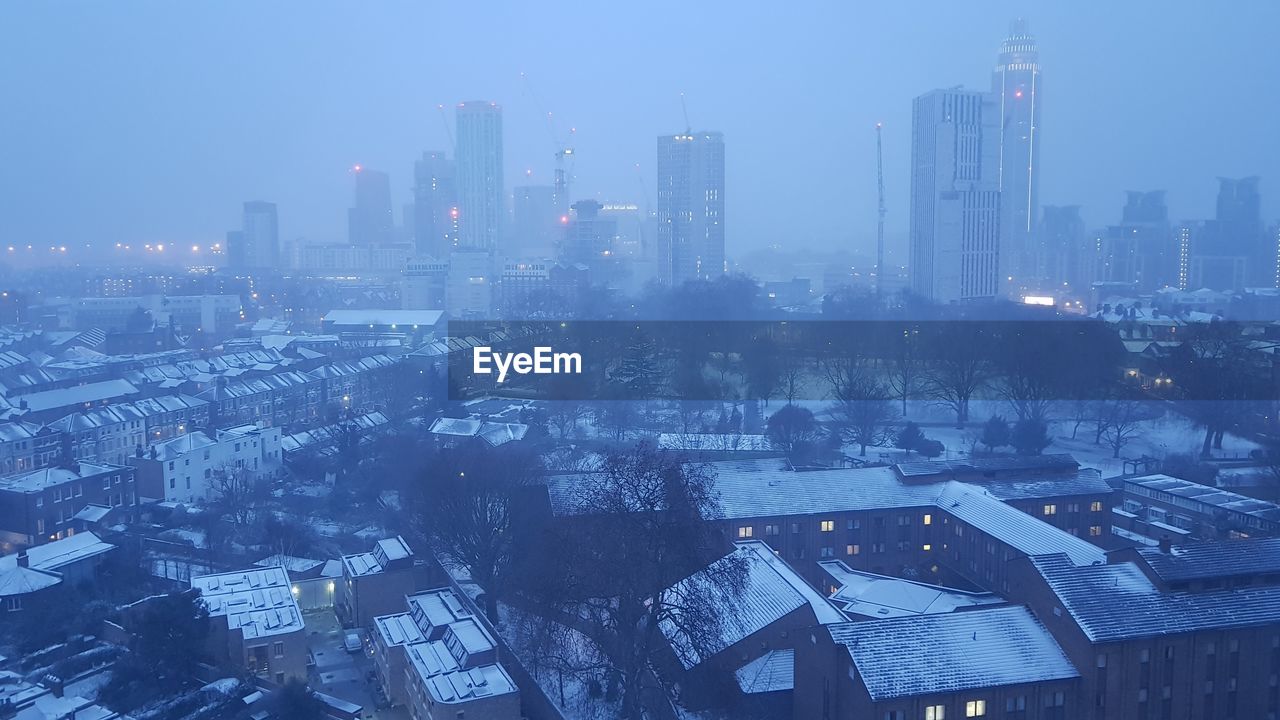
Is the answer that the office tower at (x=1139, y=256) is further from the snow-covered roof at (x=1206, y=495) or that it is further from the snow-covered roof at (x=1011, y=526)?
the snow-covered roof at (x=1011, y=526)

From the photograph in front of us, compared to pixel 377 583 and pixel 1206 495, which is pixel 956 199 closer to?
pixel 1206 495

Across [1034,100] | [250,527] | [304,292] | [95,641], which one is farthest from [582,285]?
[1034,100]

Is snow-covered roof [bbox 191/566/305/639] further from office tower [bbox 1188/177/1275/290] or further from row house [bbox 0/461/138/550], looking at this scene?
office tower [bbox 1188/177/1275/290]

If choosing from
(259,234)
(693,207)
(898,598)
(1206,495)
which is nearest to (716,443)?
(898,598)

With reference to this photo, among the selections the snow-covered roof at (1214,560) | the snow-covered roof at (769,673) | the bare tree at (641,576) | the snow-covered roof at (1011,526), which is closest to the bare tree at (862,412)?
the snow-covered roof at (1011,526)

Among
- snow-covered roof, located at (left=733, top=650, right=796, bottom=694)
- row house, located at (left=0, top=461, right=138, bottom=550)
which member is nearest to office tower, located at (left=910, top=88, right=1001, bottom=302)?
row house, located at (left=0, top=461, right=138, bottom=550)

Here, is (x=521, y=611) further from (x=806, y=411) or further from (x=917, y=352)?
(x=917, y=352)
